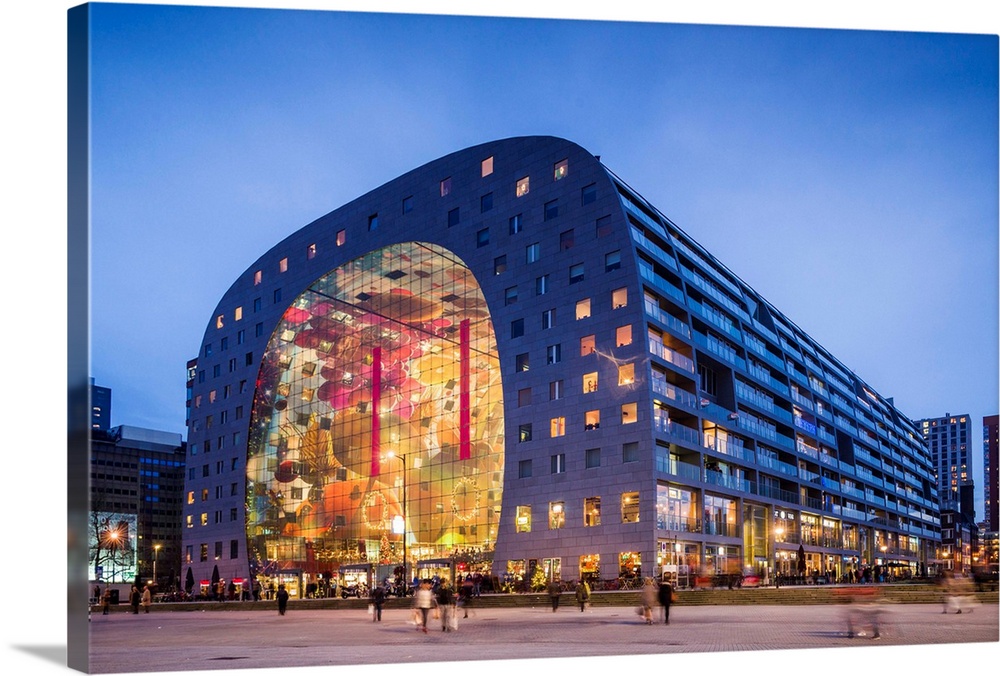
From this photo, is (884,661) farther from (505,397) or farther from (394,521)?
(394,521)

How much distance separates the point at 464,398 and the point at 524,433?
6.49 meters

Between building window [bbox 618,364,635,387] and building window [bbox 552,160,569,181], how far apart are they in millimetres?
13201

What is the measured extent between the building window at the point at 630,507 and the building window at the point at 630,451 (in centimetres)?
200

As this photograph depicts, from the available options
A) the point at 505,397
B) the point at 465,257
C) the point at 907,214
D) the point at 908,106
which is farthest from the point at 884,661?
the point at 465,257

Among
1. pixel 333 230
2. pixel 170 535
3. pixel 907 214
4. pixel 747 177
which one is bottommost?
pixel 170 535

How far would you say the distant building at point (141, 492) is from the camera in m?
173

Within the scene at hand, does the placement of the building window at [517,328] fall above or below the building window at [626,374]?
above

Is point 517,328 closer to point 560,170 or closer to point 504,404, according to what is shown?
point 504,404

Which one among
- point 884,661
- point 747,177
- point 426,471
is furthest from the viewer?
point 747,177

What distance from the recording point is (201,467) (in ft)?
326

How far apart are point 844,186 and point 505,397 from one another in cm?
2811

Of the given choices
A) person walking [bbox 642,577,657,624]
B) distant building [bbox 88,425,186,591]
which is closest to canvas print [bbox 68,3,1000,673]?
person walking [bbox 642,577,657,624]

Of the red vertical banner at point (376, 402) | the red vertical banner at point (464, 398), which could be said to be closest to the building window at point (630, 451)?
the red vertical banner at point (464, 398)

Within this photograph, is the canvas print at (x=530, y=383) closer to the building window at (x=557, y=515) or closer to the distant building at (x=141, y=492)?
the building window at (x=557, y=515)
